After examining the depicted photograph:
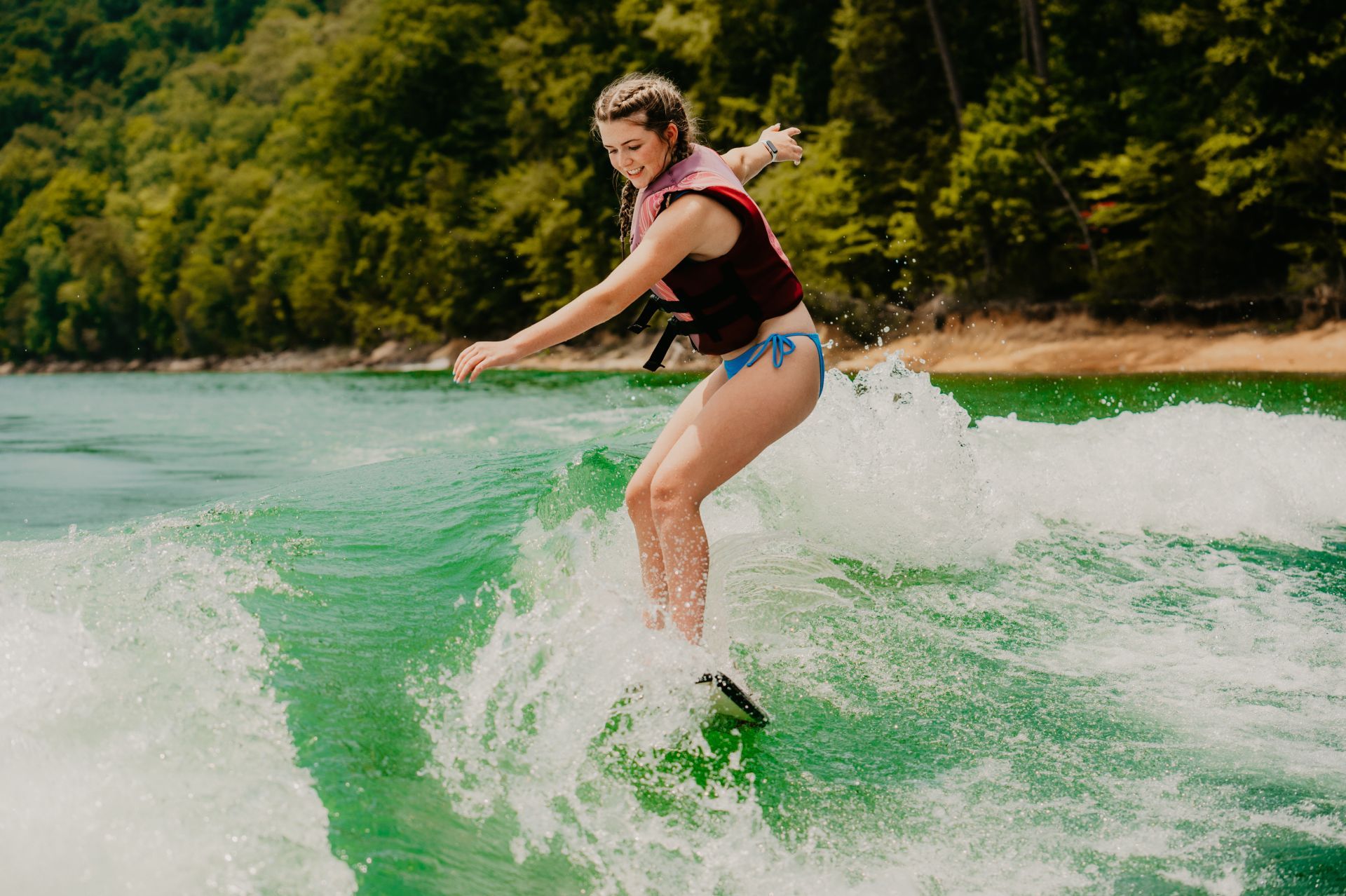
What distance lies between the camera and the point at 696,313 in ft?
11.7

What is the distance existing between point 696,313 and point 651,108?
0.62m

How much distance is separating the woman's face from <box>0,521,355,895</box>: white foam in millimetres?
1763

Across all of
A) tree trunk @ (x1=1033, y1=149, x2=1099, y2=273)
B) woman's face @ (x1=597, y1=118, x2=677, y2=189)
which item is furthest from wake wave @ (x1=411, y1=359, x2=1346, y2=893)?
tree trunk @ (x1=1033, y1=149, x2=1099, y2=273)

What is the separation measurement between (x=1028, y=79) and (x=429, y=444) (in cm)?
1926

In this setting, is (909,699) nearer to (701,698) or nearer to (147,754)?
(701,698)

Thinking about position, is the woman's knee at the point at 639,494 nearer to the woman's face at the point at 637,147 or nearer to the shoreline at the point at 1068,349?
the woman's face at the point at 637,147

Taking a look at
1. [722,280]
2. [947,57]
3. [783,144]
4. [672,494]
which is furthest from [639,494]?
[947,57]

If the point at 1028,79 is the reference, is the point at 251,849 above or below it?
below

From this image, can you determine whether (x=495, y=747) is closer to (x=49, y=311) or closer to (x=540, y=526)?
(x=540, y=526)

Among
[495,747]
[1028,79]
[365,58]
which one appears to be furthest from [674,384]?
[365,58]

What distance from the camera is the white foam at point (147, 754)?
252 cm

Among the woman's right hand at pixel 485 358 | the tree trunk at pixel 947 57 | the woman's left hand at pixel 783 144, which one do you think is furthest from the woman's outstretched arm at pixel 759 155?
Answer: the tree trunk at pixel 947 57

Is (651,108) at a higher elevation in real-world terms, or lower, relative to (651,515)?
higher

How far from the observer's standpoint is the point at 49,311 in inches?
3098
